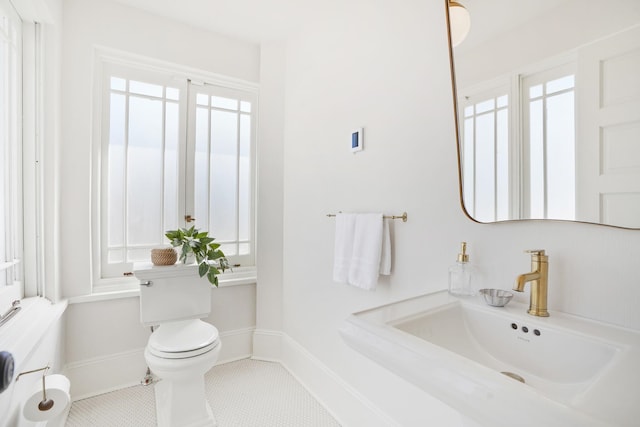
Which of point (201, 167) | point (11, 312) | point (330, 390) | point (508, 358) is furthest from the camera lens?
point (201, 167)

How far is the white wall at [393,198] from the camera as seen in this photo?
2.93 ft

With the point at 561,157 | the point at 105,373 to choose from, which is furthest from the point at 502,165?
the point at 105,373

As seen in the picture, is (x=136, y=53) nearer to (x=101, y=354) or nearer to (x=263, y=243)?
(x=263, y=243)

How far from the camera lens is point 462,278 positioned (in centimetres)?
111

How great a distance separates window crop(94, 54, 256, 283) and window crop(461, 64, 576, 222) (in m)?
1.86

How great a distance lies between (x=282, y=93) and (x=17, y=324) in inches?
80.6

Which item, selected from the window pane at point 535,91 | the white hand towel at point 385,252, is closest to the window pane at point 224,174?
the white hand towel at point 385,252

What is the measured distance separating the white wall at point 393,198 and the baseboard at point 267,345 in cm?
18

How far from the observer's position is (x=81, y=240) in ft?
6.46

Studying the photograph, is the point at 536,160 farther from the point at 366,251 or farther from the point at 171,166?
the point at 171,166

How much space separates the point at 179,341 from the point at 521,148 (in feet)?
5.77

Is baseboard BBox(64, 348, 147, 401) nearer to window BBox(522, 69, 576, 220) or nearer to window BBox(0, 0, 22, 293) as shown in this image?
window BBox(0, 0, 22, 293)

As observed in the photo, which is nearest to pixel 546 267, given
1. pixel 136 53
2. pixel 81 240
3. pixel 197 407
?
pixel 197 407

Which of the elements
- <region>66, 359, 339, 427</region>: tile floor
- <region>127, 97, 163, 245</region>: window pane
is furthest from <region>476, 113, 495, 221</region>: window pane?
<region>127, 97, 163, 245</region>: window pane
